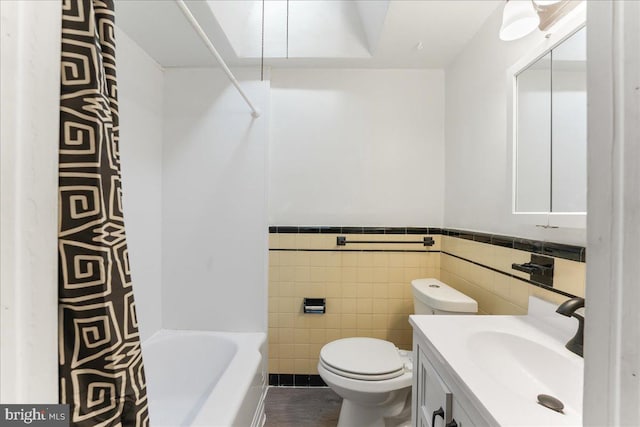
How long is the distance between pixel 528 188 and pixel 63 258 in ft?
4.55

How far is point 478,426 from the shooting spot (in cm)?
69

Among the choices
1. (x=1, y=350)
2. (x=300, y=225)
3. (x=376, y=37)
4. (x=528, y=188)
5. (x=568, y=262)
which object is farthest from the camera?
(x=300, y=225)

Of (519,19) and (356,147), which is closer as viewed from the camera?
(519,19)

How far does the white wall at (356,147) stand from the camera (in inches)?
80.9

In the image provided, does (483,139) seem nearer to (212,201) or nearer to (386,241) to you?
(386,241)

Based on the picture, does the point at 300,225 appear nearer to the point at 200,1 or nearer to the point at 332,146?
the point at 332,146

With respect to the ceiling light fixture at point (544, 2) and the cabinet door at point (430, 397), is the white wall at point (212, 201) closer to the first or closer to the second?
the cabinet door at point (430, 397)

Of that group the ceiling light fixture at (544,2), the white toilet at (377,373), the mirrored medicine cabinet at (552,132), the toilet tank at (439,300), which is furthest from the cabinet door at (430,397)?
the ceiling light fixture at (544,2)

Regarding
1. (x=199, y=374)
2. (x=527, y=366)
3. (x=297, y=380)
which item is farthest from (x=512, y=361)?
(x=199, y=374)

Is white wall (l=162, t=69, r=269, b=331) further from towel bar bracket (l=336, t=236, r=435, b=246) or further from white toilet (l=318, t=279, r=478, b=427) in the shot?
white toilet (l=318, t=279, r=478, b=427)

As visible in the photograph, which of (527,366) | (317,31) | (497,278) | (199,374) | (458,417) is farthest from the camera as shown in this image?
(317,31)

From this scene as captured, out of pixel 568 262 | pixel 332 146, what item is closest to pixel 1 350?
pixel 568 262

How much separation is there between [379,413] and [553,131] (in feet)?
4.91

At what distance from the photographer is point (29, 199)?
0.39 m
